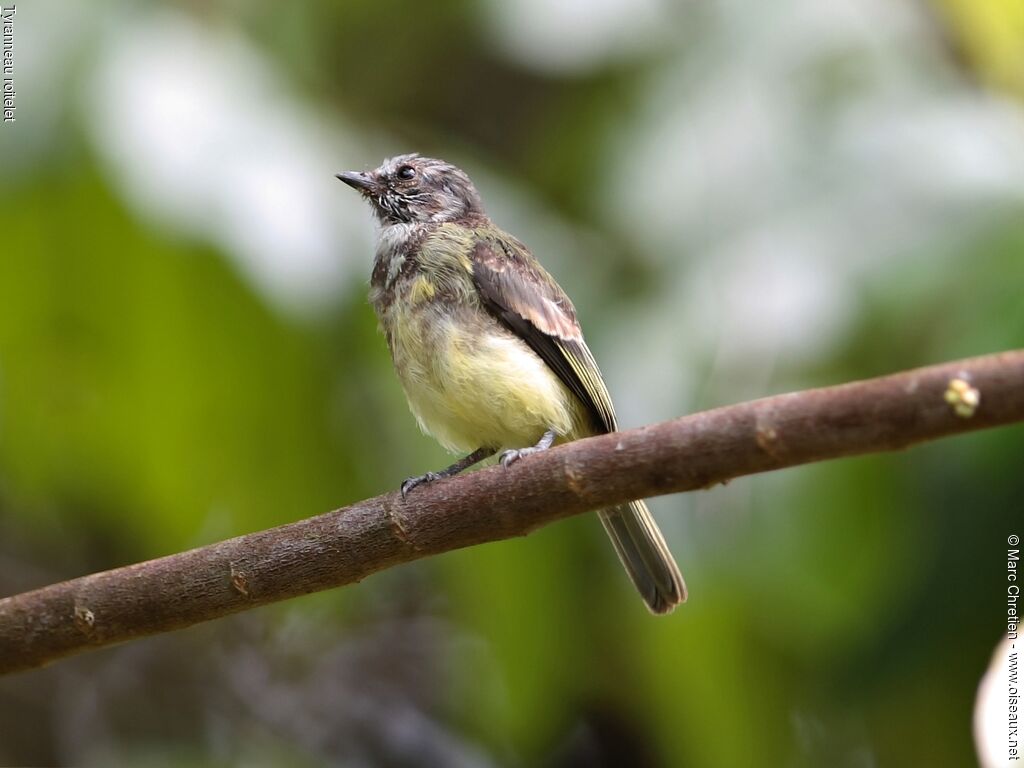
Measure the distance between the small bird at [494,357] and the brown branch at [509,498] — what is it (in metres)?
0.99

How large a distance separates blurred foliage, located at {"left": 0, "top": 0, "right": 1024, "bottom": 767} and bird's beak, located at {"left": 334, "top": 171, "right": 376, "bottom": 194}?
3.2 inches

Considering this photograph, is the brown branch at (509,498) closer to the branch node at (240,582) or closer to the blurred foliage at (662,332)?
the branch node at (240,582)

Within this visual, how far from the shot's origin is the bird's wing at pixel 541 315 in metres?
4.11

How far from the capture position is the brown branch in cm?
212

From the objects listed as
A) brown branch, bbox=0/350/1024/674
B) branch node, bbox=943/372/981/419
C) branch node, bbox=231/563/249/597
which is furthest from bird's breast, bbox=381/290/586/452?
branch node, bbox=943/372/981/419

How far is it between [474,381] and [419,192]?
1.13 metres

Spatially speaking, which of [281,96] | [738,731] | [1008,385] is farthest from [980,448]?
[281,96]

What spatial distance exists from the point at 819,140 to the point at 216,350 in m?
1.86

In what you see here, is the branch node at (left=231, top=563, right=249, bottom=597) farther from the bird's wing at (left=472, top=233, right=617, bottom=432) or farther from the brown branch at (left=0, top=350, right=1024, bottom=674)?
the bird's wing at (left=472, top=233, right=617, bottom=432)

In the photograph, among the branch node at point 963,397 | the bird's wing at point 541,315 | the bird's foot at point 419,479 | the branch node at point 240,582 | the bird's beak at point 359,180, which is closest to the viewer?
the branch node at point 963,397

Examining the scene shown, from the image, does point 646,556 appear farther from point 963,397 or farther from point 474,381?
point 963,397

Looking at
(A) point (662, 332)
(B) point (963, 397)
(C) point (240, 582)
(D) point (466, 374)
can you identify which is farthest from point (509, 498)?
(D) point (466, 374)

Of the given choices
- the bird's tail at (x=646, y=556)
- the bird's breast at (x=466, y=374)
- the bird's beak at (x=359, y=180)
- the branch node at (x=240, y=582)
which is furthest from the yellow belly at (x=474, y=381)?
the branch node at (x=240, y=582)

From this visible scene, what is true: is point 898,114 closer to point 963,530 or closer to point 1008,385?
point 963,530
